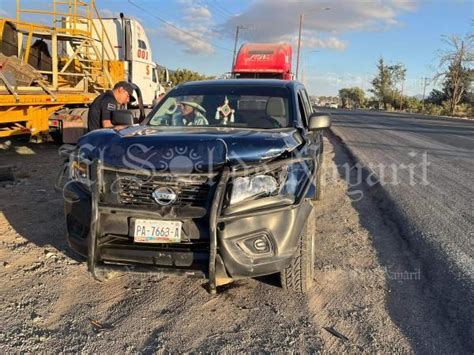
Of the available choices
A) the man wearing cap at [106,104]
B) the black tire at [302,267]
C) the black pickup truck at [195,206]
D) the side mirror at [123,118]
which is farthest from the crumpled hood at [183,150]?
the man wearing cap at [106,104]

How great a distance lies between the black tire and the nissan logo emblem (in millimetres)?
1089

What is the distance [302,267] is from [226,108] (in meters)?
2.04

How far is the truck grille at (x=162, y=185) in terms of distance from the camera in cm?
334

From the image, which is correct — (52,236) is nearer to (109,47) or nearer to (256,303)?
(256,303)

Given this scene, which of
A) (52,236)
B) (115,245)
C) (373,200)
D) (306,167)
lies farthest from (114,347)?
(373,200)

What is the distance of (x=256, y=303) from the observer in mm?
3637

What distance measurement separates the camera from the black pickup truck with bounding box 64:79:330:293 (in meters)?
3.20

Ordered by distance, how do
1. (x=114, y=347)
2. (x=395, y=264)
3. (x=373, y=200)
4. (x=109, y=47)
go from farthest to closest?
(x=109, y=47)
(x=373, y=200)
(x=395, y=264)
(x=114, y=347)

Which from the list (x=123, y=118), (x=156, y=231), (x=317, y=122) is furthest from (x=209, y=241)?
(x=123, y=118)

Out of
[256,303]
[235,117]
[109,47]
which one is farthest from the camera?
[109,47]

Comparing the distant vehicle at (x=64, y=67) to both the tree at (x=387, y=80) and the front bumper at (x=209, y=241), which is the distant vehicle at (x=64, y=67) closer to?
the front bumper at (x=209, y=241)

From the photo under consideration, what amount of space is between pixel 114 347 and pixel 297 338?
4.11 feet

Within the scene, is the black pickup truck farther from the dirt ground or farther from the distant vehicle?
the distant vehicle

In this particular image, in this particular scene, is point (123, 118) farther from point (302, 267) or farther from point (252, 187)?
point (302, 267)
